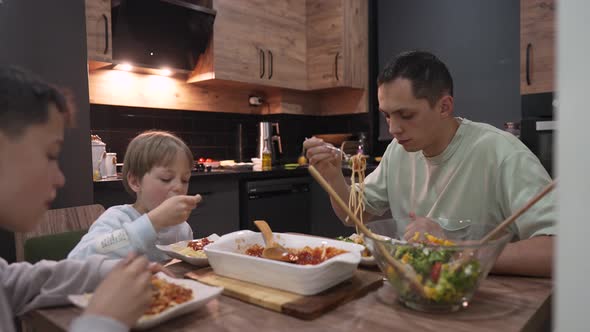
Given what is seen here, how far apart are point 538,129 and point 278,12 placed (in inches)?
87.9

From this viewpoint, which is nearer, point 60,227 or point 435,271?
point 435,271

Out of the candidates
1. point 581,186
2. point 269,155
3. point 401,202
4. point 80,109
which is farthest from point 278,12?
point 581,186

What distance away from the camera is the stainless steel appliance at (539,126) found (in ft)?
8.68

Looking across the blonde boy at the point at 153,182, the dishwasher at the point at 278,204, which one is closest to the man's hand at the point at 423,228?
the blonde boy at the point at 153,182

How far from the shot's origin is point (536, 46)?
2.84 m

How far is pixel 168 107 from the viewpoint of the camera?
3.28 m

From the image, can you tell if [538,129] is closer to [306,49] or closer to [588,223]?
[306,49]

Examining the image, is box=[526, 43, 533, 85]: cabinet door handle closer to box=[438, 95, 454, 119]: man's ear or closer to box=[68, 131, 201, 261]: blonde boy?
box=[438, 95, 454, 119]: man's ear

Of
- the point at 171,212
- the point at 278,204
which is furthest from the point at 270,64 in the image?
the point at 171,212

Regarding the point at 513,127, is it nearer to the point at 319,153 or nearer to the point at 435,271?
the point at 319,153

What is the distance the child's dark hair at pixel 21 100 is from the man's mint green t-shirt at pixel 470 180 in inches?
37.9

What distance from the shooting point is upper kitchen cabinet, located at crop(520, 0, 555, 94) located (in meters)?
2.79

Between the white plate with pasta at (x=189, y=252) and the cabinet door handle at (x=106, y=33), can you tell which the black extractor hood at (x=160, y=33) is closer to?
the cabinet door handle at (x=106, y=33)

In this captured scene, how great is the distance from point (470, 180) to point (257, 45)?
2.43 metres
